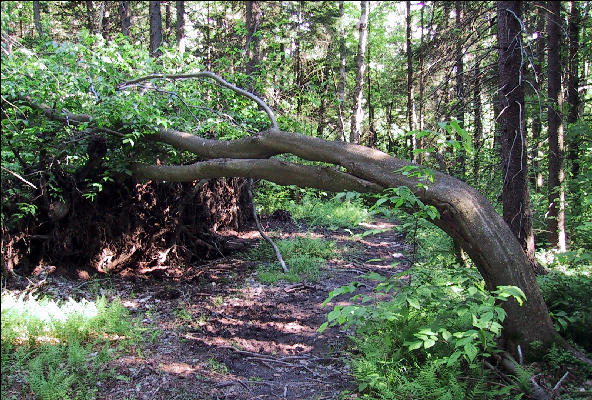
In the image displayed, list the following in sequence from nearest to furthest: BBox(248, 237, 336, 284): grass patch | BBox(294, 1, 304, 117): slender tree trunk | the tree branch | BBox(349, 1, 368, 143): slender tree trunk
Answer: the tree branch < BBox(248, 237, 336, 284): grass patch < BBox(294, 1, 304, 117): slender tree trunk < BBox(349, 1, 368, 143): slender tree trunk

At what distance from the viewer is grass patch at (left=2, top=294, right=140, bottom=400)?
3.84 meters

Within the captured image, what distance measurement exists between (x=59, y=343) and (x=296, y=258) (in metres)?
4.95

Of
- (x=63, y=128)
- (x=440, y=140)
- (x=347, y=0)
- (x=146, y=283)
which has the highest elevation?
(x=347, y=0)

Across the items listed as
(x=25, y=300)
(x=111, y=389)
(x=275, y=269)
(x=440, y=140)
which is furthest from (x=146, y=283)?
(x=440, y=140)

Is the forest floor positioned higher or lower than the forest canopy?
lower

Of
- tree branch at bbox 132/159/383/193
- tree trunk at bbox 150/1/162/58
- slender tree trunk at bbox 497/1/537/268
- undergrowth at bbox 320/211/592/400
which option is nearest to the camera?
undergrowth at bbox 320/211/592/400

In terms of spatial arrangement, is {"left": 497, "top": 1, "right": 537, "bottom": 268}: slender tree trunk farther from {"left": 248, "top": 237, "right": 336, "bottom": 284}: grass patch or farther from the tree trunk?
the tree trunk

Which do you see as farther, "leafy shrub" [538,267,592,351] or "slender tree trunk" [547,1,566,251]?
"slender tree trunk" [547,1,566,251]

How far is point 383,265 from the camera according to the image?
8930 millimetres

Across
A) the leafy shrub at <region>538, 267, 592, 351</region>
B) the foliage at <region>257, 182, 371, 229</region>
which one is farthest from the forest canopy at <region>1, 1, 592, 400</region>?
the foliage at <region>257, 182, 371, 229</region>

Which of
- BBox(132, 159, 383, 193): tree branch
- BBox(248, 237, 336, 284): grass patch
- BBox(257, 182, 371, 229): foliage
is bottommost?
BBox(248, 237, 336, 284): grass patch

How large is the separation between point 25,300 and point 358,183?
16.2 ft

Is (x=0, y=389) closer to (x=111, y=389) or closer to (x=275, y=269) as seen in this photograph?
(x=111, y=389)

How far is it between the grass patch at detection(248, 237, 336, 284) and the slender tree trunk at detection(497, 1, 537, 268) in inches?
150
